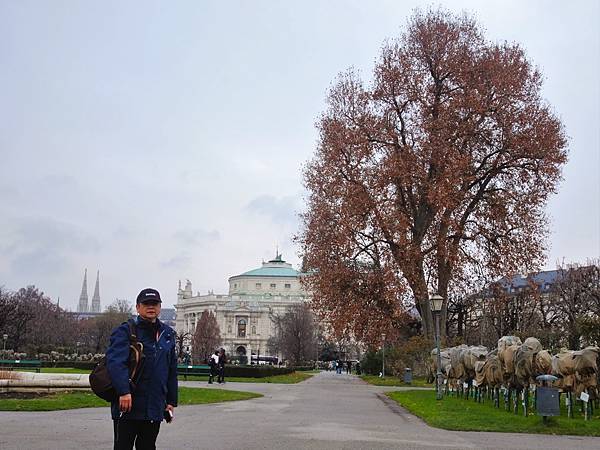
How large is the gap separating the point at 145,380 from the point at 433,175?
28882 millimetres

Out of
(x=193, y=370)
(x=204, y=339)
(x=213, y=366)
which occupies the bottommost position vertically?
(x=193, y=370)

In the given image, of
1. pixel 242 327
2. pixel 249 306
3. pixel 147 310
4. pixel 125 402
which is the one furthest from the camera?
pixel 242 327

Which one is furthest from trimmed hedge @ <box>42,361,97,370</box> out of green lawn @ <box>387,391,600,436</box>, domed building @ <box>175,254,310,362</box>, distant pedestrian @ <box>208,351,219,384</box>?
domed building @ <box>175,254,310,362</box>

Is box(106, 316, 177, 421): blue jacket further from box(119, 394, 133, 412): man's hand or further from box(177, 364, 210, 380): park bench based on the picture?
box(177, 364, 210, 380): park bench

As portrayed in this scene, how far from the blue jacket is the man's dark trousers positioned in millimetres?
86

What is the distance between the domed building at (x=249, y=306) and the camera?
148 metres

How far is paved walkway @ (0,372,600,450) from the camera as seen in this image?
11117mm

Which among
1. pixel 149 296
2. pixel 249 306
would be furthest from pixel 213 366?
pixel 249 306

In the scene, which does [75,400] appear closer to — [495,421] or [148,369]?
[495,421]

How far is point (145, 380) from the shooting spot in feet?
21.4

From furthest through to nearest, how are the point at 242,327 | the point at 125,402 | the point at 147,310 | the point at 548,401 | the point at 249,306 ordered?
the point at 242,327, the point at 249,306, the point at 548,401, the point at 147,310, the point at 125,402

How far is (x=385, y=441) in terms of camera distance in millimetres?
12086

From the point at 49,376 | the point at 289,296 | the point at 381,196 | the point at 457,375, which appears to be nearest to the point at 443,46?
the point at 381,196

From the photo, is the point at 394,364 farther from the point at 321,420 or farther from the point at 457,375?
the point at 321,420
